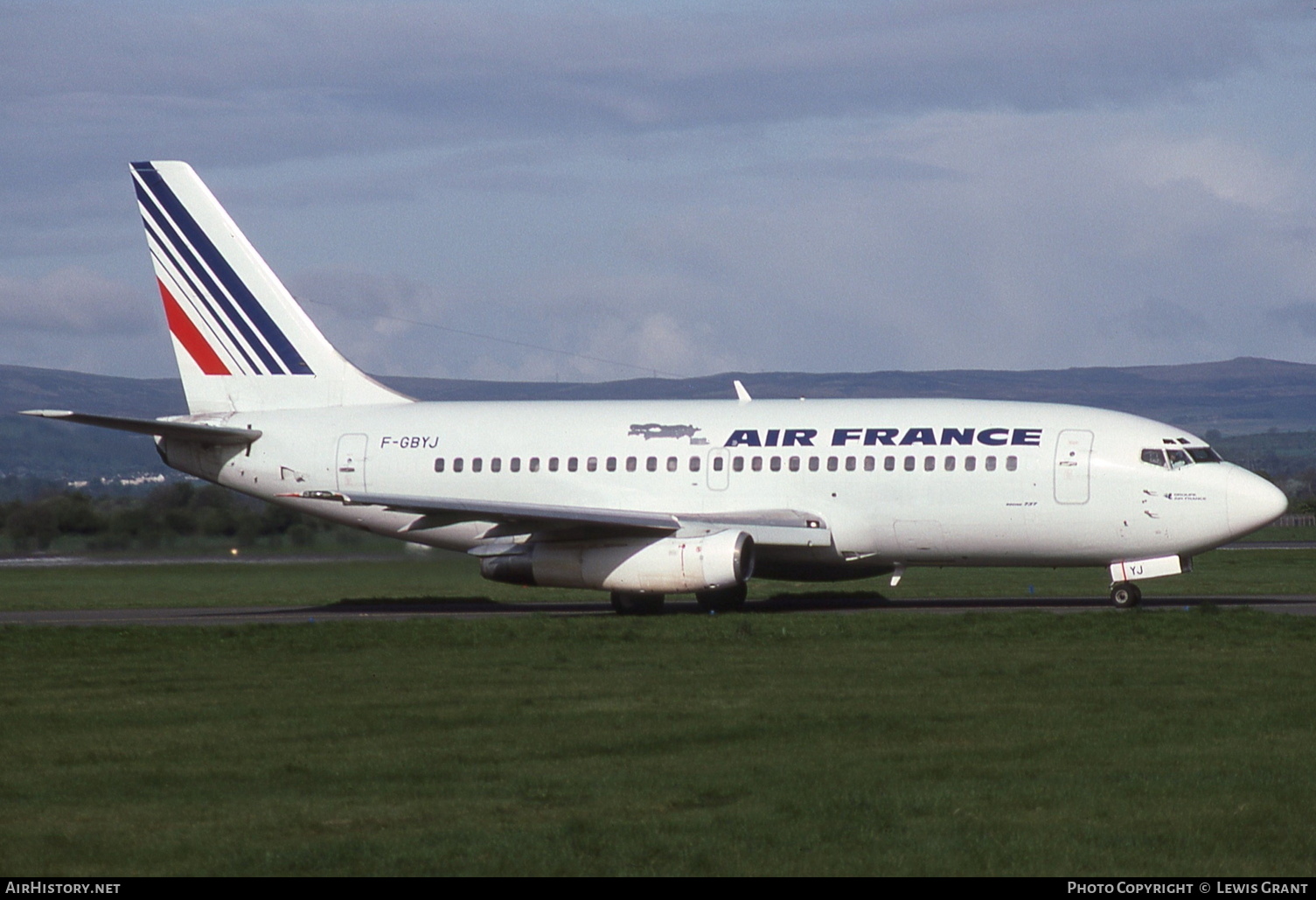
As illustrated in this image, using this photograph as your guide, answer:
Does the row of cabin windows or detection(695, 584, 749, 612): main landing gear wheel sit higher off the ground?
the row of cabin windows

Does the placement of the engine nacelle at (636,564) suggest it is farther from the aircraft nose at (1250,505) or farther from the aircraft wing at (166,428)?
the aircraft nose at (1250,505)

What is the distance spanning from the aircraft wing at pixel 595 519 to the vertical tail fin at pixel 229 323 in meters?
5.21

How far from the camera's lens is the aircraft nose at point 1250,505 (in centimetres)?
2928

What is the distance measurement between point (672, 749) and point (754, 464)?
17.8 metres

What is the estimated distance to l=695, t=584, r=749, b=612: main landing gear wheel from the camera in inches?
1286

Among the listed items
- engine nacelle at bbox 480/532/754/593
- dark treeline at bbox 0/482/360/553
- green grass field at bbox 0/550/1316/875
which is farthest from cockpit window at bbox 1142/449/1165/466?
dark treeline at bbox 0/482/360/553

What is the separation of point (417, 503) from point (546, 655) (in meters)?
9.17

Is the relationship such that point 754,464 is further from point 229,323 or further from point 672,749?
point 672,749

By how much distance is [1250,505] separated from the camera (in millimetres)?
29297

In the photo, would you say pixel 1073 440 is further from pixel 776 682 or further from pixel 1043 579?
pixel 1043 579

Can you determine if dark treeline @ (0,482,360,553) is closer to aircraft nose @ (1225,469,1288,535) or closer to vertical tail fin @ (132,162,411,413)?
vertical tail fin @ (132,162,411,413)

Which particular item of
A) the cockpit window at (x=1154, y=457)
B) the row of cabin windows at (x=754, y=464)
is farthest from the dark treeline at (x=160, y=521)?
the cockpit window at (x=1154, y=457)

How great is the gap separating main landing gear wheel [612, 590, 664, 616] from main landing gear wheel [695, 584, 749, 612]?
0.90 metres

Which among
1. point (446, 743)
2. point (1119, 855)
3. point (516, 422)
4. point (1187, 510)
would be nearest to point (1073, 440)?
point (1187, 510)
